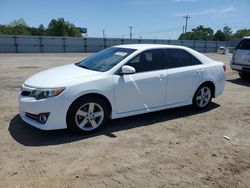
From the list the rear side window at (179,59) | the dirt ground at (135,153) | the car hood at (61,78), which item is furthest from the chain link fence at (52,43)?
the rear side window at (179,59)

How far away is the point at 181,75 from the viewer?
19.8 feet

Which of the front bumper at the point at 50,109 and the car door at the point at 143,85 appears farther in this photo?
the car door at the point at 143,85

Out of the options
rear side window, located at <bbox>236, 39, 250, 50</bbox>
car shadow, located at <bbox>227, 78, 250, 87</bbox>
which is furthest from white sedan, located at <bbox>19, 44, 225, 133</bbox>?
rear side window, located at <bbox>236, 39, 250, 50</bbox>

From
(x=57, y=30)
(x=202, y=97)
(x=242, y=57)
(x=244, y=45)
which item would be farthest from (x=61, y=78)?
(x=57, y=30)

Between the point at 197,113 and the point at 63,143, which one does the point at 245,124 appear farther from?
the point at 63,143

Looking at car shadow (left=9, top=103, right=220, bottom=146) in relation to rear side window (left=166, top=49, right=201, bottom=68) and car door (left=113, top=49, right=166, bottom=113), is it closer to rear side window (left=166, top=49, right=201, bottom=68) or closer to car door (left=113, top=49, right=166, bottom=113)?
car door (left=113, top=49, right=166, bottom=113)

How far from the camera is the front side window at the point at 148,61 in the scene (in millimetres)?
5496

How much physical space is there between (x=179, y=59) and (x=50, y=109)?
3.12 meters

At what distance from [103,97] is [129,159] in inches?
54.4

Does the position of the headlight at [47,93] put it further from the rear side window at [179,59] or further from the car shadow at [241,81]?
the car shadow at [241,81]

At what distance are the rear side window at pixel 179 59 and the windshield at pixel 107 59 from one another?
92cm

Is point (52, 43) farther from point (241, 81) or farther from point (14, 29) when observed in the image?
point (14, 29)

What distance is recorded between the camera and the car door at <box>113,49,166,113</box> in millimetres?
5199

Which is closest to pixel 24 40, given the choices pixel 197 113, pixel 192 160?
pixel 197 113
